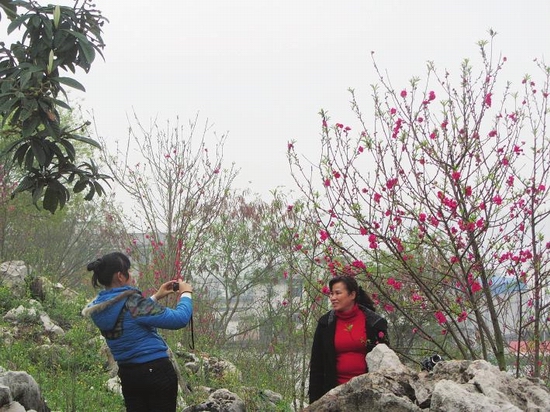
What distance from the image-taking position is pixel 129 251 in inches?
468

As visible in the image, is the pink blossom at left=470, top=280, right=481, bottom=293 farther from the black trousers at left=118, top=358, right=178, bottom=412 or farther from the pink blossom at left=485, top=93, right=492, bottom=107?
the black trousers at left=118, top=358, right=178, bottom=412

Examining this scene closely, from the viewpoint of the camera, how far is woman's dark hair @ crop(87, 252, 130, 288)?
402cm

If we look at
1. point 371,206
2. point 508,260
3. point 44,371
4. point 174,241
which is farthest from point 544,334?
point 44,371

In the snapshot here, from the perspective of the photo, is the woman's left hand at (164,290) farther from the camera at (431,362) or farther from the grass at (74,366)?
the grass at (74,366)

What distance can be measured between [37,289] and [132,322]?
8798mm

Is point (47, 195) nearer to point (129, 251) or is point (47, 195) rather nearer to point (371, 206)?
point (371, 206)

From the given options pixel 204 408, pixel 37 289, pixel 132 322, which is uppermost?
pixel 37 289

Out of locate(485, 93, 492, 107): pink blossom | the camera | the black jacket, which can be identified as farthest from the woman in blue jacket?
locate(485, 93, 492, 107): pink blossom

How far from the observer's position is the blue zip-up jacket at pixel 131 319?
397 centimetres

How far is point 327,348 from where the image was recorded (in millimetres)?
4430

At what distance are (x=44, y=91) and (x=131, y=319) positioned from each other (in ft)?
4.65

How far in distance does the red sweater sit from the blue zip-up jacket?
3.23 ft

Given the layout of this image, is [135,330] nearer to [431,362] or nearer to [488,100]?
[431,362]

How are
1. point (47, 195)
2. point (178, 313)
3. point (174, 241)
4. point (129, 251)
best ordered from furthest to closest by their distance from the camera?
point (129, 251) < point (174, 241) < point (47, 195) < point (178, 313)
